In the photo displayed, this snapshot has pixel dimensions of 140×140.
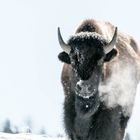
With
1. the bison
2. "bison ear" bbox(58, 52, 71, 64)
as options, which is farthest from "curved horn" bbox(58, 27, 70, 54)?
"bison ear" bbox(58, 52, 71, 64)

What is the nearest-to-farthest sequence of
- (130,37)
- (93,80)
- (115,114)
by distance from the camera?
(93,80) < (115,114) < (130,37)

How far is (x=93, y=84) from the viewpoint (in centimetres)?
1134

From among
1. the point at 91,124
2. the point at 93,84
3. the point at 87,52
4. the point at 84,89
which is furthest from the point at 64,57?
the point at 91,124

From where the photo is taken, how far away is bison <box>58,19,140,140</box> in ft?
37.2

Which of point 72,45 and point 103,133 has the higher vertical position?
point 72,45

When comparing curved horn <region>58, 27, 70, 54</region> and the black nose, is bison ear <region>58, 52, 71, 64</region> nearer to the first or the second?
curved horn <region>58, 27, 70, 54</region>

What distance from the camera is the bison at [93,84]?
11.3 m

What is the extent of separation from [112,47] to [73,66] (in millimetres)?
702

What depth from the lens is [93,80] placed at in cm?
1134

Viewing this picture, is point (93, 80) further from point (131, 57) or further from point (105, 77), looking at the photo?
point (131, 57)

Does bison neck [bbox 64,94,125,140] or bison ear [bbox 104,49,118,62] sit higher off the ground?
bison ear [bbox 104,49,118,62]

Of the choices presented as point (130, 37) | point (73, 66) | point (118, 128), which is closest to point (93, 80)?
point (73, 66)

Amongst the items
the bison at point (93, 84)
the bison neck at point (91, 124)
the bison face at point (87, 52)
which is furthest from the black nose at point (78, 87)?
the bison neck at point (91, 124)

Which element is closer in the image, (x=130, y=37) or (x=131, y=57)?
(x=131, y=57)
